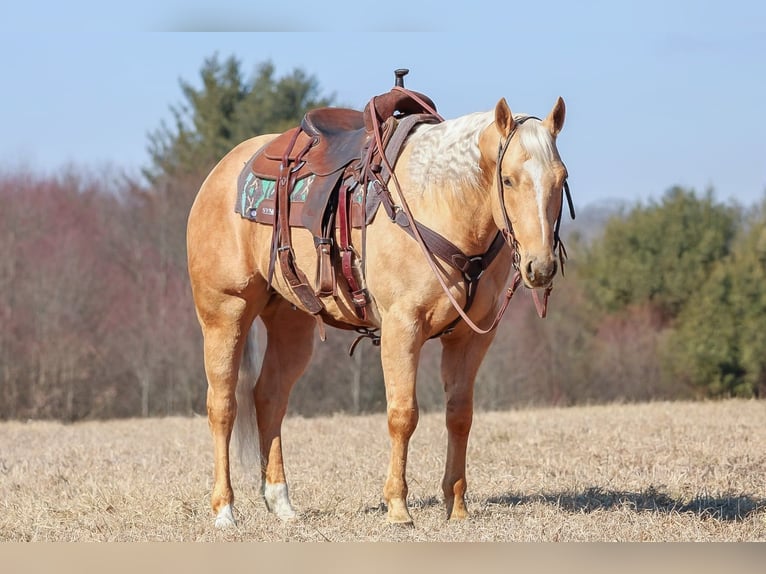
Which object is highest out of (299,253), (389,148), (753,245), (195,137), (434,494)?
(195,137)

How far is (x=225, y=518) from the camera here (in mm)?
6645

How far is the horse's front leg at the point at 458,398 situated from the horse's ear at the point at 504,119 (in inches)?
51.1

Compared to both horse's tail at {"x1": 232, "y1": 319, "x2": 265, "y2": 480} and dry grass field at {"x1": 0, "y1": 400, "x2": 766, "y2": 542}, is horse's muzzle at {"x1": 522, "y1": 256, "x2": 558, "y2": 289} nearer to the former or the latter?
dry grass field at {"x1": 0, "y1": 400, "x2": 766, "y2": 542}

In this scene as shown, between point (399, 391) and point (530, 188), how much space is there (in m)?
1.40

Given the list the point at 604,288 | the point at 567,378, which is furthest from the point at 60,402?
the point at 604,288

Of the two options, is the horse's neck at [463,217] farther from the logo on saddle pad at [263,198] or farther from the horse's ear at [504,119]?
the logo on saddle pad at [263,198]

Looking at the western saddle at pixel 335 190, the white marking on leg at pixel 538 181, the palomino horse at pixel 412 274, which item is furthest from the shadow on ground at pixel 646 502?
the white marking on leg at pixel 538 181

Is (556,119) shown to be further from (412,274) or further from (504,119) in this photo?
(412,274)

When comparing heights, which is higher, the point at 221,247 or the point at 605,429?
the point at 221,247

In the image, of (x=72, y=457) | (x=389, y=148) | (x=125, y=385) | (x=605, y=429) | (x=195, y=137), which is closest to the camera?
(x=389, y=148)

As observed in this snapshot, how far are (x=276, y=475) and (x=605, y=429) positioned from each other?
4.71 meters

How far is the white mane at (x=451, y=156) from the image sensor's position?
615cm

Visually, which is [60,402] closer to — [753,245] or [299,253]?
[753,245]

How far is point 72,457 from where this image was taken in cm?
1017
